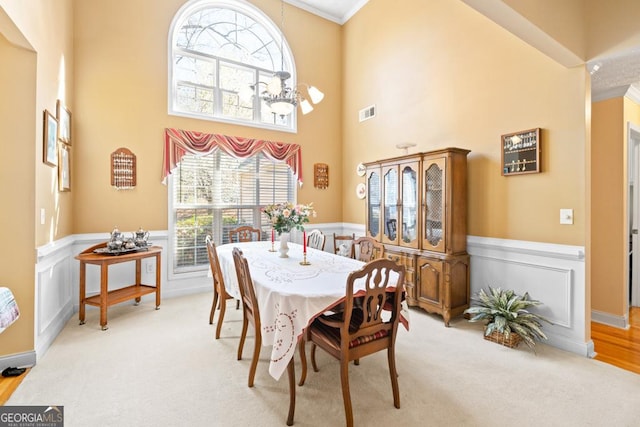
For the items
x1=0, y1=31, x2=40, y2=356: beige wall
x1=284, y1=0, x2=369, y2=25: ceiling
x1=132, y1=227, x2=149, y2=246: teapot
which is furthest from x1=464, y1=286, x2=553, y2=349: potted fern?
x1=284, y1=0, x2=369, y2=25: ceiling

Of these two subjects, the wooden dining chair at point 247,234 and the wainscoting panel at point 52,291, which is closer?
the wainscoting panel at point 52,291

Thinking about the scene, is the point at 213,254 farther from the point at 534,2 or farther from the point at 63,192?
the point at 534,2

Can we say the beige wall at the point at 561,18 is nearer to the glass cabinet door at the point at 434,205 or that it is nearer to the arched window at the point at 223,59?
the glass cabinet door at the point at 434,205

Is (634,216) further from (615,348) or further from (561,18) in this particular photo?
(561,18)

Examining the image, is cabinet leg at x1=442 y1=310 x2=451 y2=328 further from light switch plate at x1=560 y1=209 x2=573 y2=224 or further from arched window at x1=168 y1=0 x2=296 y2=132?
arched window at x1=168 y1=0 x2=296 y2=132

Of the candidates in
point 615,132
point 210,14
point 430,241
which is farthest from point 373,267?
point 210,14

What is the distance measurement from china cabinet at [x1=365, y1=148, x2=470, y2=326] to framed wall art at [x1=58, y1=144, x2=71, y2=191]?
12.7 feet

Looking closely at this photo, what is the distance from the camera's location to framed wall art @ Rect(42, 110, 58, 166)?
8.86 feet

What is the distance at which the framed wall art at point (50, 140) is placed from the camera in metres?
2.70

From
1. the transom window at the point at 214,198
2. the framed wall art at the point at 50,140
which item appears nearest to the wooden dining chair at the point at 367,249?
the transom window at the point at 214,198

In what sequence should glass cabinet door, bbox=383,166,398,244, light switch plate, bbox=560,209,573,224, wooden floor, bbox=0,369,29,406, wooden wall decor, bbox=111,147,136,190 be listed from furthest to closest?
glass cabinet door, bbox=383,166,398,244 < wooden wall decor, bbox=111,147,136,190 < light switch plate, bbox=560,209,573,224 < wooden floor, bbox=0,369,29,406

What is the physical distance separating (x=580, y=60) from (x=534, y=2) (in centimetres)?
88

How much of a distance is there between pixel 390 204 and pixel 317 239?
113cm

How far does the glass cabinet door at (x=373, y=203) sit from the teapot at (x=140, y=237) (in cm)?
307
